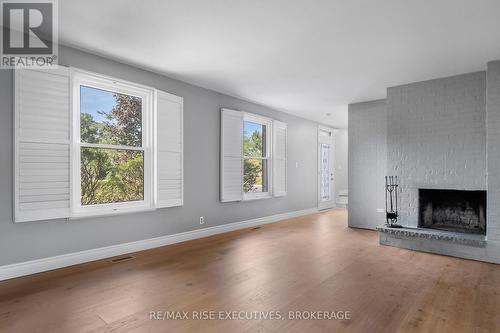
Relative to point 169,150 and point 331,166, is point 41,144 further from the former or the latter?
point 331,166

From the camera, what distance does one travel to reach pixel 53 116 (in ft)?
10.2

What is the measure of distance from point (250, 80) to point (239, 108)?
3.72 feet

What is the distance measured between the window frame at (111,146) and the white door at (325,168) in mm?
5071

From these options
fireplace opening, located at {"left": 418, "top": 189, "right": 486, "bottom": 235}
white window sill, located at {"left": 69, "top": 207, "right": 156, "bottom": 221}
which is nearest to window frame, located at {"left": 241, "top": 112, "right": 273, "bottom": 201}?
white window sill, located at {"left": 69, "top": 207, "right": 156, "bottom": 221}

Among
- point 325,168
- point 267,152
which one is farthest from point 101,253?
point 325,168

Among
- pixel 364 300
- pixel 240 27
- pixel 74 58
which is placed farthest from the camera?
pixel 74 58

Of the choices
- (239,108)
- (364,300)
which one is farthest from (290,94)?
(364,300)

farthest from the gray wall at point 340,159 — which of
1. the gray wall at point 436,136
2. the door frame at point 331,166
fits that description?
the gray wall at point 436,136

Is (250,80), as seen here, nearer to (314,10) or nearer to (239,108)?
(239,108)

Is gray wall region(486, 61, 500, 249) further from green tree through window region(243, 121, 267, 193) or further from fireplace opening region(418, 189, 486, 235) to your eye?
green tree through window region(243, 121, 267, 193)

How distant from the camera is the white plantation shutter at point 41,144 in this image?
9.46 ft

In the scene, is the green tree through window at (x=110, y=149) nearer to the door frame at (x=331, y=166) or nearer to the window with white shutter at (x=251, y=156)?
the window with white shutter at (x=251, y=156)

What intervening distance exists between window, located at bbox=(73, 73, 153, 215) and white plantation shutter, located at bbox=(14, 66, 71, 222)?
16 centimetres
